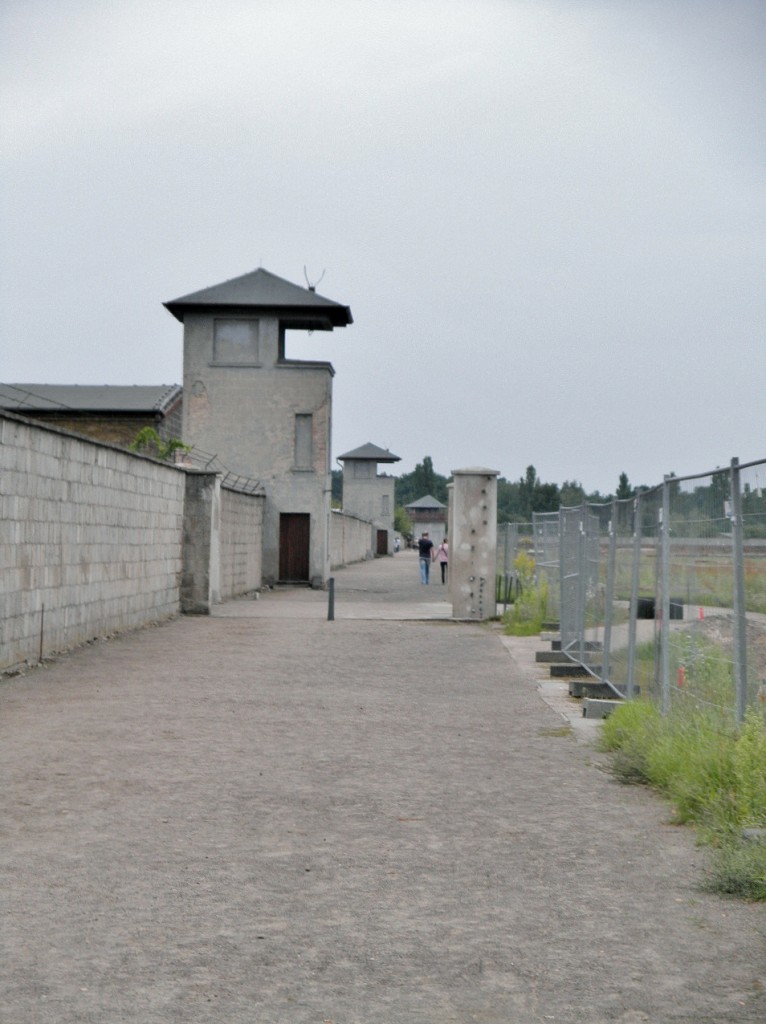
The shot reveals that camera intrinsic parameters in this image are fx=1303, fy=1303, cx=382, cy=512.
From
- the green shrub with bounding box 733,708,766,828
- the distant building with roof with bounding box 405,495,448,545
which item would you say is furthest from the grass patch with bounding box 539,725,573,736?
the distant building with roof with bounding box 405,495,448,545

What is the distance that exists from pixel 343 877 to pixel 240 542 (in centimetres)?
2757

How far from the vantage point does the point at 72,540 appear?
54.4 feet

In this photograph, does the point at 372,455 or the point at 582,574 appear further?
the point at 372,455

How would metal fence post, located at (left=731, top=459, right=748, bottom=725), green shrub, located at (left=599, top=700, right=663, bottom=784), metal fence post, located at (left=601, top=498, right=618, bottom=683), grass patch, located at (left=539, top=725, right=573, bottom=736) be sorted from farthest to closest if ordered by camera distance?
metal fence post, located at (left=601, top=498, right=618, bottom=683), grass patch, located at (left=539, top=725, right=573, bottom=736), green shrub, located at (left=599, top=700, right=663, bottom=784), metal fence post, located at (left=731, top=459, right=748, bottom=725)

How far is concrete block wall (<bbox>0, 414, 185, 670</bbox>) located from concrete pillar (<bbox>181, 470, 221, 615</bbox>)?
6.57ft

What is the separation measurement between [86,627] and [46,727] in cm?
734

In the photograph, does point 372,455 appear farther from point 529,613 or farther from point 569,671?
point 569,671

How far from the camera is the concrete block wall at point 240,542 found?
1193 inches

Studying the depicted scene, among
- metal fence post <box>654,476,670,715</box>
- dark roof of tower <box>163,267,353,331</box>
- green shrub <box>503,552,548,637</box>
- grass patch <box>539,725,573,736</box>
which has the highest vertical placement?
dark roof of tower <box>163,267,353,331</box>

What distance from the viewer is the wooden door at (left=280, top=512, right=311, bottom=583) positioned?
39.7 metres

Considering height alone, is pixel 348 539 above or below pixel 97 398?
below

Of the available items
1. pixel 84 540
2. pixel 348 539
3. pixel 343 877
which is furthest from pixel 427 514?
pixel 343 877

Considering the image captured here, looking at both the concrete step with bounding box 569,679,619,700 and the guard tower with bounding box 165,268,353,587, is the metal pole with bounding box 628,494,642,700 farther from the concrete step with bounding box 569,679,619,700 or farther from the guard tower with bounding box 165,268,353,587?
the guard tower with bounding box 165,268,353,587

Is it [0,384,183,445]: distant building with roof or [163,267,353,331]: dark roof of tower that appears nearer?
[163,267,353,331]: dark roof of tower
